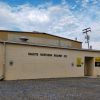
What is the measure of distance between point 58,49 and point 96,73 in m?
7.23

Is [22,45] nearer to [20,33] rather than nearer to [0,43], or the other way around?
[0,43]

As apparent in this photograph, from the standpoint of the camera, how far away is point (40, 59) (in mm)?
25422

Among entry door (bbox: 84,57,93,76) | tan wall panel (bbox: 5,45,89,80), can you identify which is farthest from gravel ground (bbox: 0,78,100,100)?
entry door (bbox: 84,57,93,76)

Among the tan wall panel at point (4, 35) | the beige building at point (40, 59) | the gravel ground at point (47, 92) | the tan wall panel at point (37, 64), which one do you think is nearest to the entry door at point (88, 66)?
the beige building at point (40, 59)

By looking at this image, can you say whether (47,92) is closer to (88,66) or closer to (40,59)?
(40,59)

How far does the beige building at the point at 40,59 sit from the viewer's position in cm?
2275

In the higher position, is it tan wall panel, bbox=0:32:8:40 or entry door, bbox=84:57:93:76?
tan wall panel, bbox=0:32:8:40

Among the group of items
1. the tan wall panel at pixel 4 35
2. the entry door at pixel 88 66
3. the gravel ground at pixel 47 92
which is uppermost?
the tan wall panel at pixel 4 35

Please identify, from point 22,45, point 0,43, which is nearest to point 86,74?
point 22,45

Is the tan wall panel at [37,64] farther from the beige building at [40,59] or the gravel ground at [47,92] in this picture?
the gravel ground at [47,92]

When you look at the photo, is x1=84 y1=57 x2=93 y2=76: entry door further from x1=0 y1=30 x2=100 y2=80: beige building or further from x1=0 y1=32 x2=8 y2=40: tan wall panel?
x1=0 y1=32 x2=8 y2=40: tan wall panel

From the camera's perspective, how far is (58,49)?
90.1 feet

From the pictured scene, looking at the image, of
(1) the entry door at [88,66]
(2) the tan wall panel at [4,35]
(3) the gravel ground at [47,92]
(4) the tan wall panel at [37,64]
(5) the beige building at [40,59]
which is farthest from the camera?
(1) the entry door at [88,66]

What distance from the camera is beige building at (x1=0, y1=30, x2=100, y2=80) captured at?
22.7 metres
